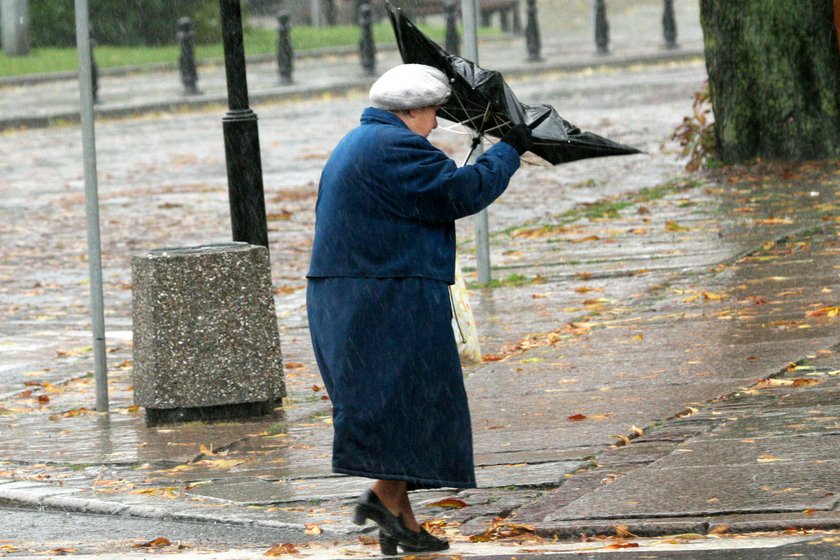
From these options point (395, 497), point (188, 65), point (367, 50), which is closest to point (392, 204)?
point (395, 497)

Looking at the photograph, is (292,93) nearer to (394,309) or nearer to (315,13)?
(315,13)

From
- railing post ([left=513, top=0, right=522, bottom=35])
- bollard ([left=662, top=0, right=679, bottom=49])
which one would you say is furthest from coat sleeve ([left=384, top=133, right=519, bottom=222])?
railing post ([left=513, top=0, right=522, bottom=35])

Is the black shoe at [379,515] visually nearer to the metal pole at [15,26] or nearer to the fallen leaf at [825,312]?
the fallen leaf at [825,312]

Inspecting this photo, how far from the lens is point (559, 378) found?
338 inches

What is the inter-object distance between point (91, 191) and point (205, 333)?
97 cm

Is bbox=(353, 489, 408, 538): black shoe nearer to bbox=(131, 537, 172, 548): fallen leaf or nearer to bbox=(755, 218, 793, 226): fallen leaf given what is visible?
bbox=(131, 537, 172, 548): fallen leaf

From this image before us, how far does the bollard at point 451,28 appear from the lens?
33781 mm

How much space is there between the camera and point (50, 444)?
8219mm

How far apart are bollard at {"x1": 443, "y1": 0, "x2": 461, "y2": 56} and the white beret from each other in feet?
91.8

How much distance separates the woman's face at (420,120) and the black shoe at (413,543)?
4.44 feet

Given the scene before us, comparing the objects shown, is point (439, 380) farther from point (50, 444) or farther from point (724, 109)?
point (724, 109)

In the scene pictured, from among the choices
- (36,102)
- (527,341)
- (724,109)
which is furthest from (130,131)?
(527,341)

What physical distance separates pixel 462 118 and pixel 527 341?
327 cm

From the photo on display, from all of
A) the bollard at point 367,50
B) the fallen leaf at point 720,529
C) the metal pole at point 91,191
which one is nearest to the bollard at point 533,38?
the bollard at point 367,50
